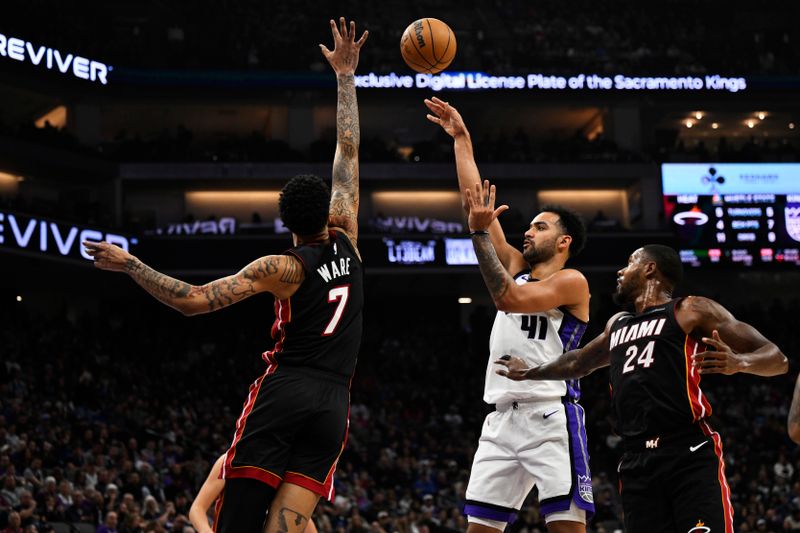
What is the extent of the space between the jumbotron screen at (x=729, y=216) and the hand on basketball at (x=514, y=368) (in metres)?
23.4

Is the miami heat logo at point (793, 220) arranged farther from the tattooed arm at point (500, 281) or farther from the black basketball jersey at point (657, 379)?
the black basketball jersey at point (657, 379)

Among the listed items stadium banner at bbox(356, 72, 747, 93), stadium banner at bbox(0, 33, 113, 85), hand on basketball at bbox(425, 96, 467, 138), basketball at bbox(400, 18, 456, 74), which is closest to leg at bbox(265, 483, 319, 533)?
hand on basketball at bbox(425, 96, 467, 138)

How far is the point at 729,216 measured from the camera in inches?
1149

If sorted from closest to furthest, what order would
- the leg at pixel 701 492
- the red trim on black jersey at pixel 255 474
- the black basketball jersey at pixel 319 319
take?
the red trim on black jersey at pixel 255 474
the black basketball jersey at pixel 319 319
the leg at pixel 701 492

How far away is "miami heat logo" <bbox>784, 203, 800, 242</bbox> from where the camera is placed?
96.1ft

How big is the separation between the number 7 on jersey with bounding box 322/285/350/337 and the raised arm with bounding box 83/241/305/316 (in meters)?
0.20

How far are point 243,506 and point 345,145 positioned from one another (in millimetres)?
2280

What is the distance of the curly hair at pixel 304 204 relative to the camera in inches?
215

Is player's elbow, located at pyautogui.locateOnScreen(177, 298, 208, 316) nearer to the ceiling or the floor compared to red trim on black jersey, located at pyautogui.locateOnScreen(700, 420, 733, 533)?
nearer to the ceiling

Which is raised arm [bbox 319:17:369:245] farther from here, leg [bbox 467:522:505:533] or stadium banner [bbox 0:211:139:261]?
stadium banner [bbox 0:211:139:261]

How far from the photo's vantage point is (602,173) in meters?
34.0

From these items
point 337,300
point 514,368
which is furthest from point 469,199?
point 337,300

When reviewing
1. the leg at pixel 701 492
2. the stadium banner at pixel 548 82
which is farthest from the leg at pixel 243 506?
the stadium banner at pixel 548 82

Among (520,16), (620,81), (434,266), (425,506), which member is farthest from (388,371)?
(520,16)
